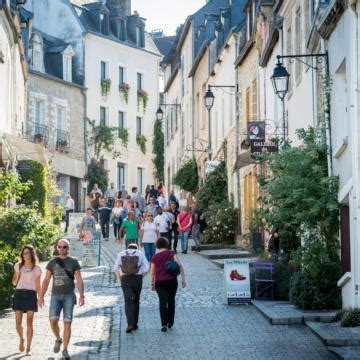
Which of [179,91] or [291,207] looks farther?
[179,91]

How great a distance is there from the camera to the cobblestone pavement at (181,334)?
13.4 meters

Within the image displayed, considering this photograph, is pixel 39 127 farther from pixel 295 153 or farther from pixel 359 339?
pixel 359 339

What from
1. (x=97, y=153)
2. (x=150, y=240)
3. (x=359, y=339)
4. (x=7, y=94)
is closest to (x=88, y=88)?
(x=97, y=153)

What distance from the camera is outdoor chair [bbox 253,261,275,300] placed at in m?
19.0

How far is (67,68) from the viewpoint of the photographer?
171ft

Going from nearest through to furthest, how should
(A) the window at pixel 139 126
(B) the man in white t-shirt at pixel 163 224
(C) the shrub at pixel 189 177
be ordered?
(B) the man in white t-shirt at pixel 163 224, (C) the shrub at pixel 189 177, (A) the window at pixel 139 126

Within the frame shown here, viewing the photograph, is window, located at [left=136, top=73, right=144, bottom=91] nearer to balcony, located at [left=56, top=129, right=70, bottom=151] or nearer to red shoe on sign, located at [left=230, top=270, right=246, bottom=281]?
balcony, located at [left=56, top=129, right=70, bottom=151]

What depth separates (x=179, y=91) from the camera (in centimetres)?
5097

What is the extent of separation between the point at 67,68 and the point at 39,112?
3.97 metres

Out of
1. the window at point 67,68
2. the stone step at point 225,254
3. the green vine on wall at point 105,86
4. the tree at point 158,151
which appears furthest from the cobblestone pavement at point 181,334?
the tree at point 158,151

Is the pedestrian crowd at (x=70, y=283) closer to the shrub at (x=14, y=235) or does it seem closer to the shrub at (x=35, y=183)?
the shrub at (x=14, y=235)

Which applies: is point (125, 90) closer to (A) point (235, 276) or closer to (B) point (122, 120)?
(B) point (122, 120)

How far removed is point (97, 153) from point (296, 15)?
32390 millimetres

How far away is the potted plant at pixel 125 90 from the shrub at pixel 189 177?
48.7ft
